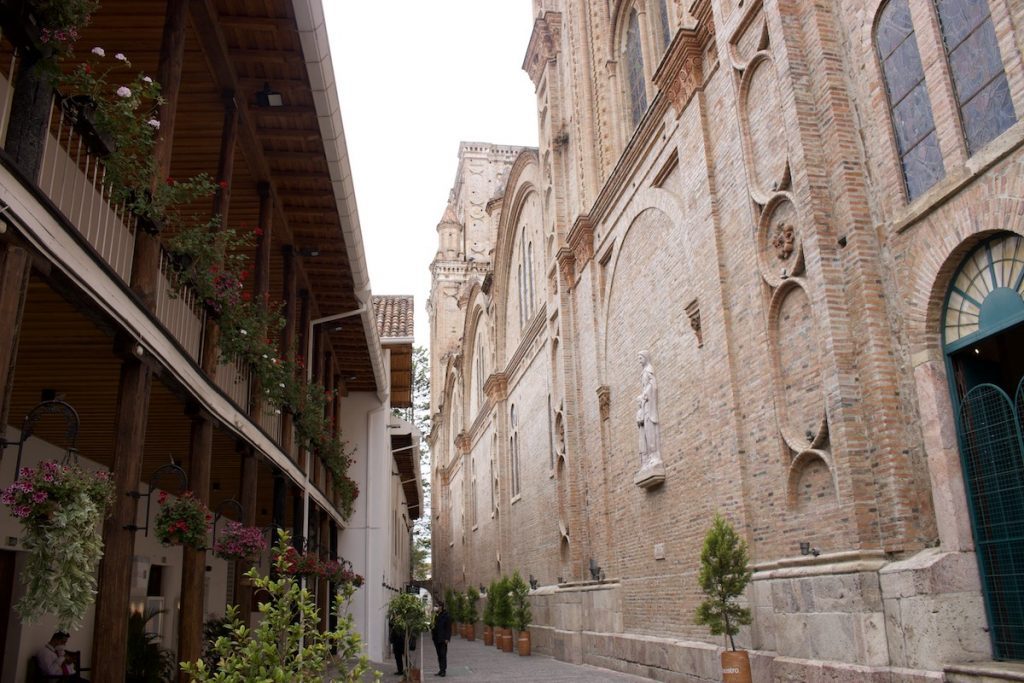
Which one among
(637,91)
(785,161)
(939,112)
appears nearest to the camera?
(939,112)

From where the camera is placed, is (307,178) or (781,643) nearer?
(781,643)

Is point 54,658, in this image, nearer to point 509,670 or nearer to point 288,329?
point 288,329

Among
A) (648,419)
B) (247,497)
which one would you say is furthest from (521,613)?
(247,497)

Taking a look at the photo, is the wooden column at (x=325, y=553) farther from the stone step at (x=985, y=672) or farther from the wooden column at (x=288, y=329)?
the stone step at (x=985, y=672)

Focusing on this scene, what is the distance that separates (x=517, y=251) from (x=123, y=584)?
25.3m

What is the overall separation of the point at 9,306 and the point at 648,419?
12.2 metres

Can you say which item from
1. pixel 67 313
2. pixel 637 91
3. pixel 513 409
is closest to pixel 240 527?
pixel 67 313

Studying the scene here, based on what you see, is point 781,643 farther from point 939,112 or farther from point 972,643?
point 939,112

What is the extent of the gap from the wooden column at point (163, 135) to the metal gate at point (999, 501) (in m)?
7.50

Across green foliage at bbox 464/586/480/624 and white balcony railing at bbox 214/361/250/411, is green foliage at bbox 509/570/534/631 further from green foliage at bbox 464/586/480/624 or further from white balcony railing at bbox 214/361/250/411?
white balcony railing at bbox 214/361/250/411

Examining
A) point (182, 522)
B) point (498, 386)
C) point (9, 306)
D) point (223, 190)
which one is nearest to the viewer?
point (9, 306)

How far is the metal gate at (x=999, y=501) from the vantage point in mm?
7465

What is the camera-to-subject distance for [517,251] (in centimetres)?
3033

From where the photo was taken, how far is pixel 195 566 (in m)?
7.92
